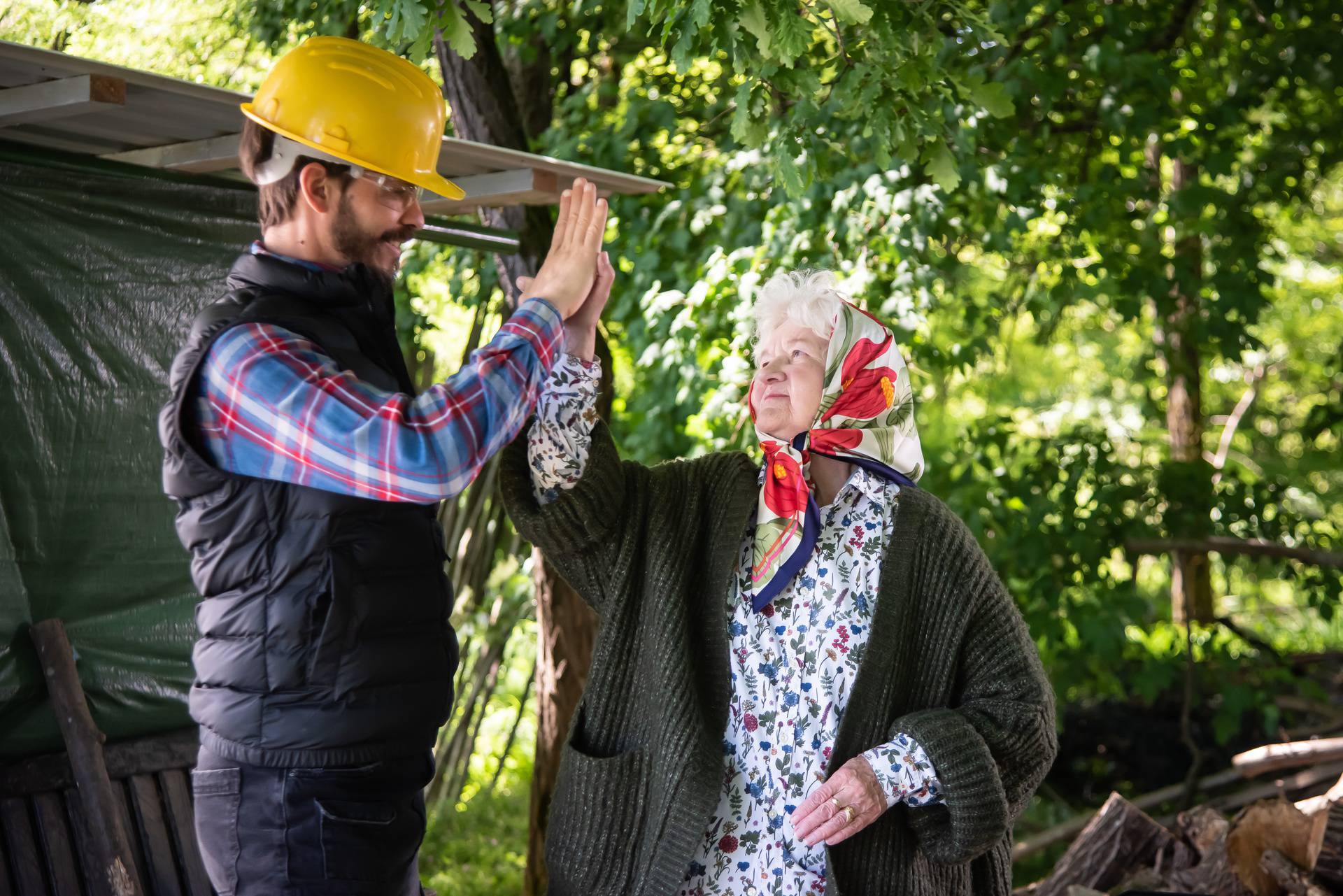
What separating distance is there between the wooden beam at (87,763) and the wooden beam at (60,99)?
1.20m

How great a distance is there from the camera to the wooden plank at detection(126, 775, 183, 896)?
10.5 ft

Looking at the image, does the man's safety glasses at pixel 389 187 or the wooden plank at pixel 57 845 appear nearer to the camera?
the man's safety glasses at pixel 389 187

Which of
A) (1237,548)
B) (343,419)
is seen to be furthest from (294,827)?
(1237,548)

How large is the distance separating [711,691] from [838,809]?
12.7 inches

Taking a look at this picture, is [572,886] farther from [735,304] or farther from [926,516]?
[735,304]

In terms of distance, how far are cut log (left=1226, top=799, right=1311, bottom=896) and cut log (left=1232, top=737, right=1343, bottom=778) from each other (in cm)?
79

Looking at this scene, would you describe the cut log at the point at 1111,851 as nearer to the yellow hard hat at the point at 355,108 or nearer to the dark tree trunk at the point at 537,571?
the dark tree trunk at the point at 537,571

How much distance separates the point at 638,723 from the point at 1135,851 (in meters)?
2.65

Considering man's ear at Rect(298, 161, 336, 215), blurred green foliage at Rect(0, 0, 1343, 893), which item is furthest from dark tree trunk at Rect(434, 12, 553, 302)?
man's ear at Rect(298, 161, 336, 215)

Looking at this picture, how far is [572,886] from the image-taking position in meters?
2.46

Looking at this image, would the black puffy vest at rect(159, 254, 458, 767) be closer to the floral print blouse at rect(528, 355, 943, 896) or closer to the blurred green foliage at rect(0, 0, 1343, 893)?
the floral print blouse at rect(528, 355, 943, 896)

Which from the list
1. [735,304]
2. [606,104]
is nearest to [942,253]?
[735,304]

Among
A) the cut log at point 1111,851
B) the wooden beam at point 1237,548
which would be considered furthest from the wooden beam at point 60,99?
the wooden beam at point 1237,548

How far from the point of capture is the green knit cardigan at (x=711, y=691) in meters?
2.36
